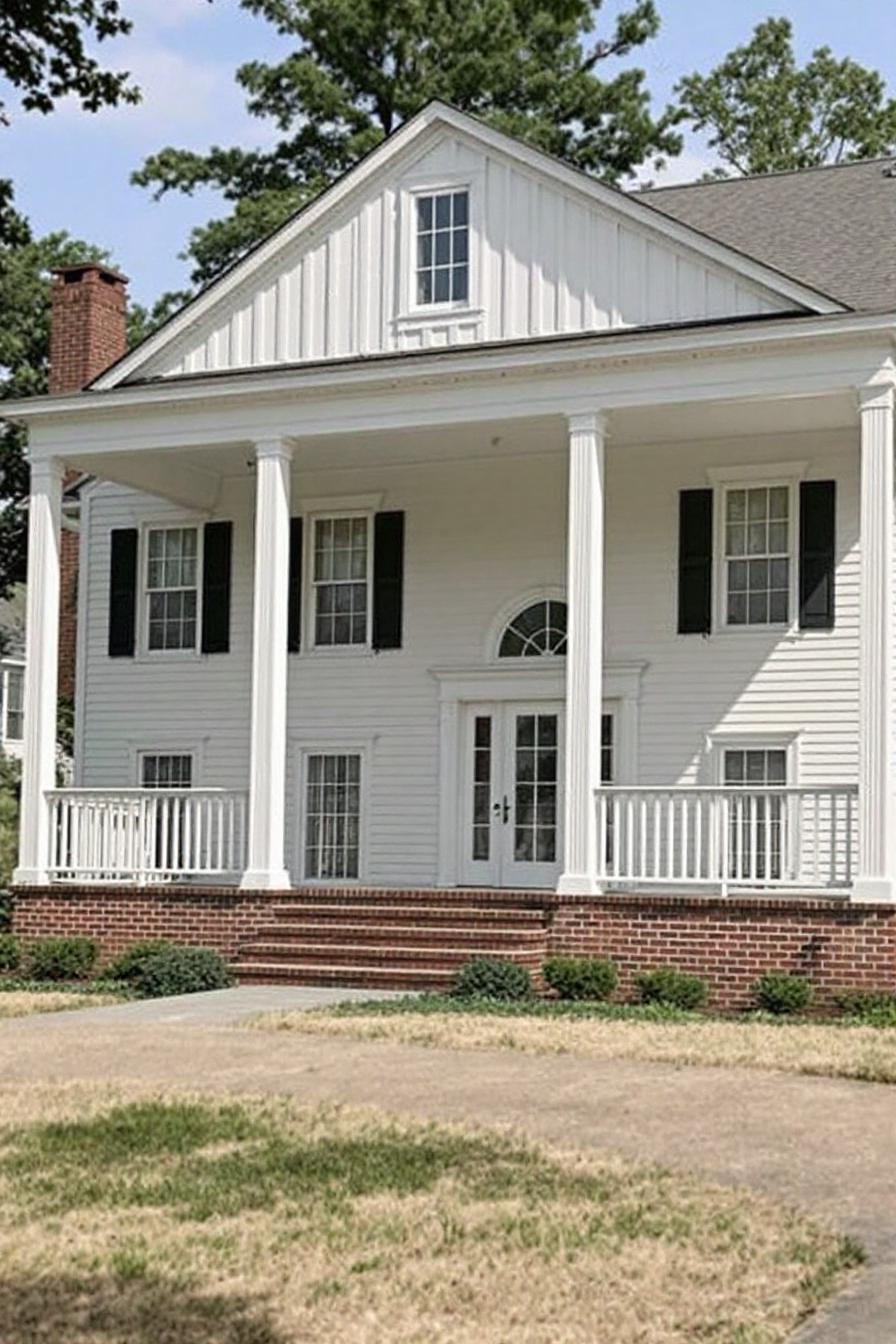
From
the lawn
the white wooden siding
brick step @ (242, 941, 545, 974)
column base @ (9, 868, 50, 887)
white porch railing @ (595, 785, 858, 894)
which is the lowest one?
the lawn

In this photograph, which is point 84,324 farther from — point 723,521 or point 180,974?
point 180,974

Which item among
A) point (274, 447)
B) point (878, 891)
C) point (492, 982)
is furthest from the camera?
point (274, 447)

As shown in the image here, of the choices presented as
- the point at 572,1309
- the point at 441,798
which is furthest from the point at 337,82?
the point at 572,1309

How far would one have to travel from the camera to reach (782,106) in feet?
128

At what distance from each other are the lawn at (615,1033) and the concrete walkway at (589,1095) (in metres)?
0.32

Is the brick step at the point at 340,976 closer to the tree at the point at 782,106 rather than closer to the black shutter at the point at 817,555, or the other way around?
the black shutter at the point at 817,555

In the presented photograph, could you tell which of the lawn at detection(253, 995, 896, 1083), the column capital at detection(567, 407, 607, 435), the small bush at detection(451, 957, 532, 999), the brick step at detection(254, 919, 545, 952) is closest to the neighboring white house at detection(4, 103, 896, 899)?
the column capital at detection(567, 407, 607, 435)

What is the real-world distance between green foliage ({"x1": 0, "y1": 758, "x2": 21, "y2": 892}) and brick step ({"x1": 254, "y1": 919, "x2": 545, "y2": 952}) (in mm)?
5104

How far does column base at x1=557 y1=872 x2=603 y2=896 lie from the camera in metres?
17.6

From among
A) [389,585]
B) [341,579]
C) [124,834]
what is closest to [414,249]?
[389,585]

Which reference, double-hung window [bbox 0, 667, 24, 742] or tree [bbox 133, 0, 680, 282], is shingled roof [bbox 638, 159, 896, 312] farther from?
double-hung window [bbox 0, 667, 24, 742]

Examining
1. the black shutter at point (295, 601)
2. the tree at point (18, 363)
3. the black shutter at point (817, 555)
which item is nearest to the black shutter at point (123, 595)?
the black shutter at point (295, 601)

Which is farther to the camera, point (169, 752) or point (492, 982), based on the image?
point (169, 752)

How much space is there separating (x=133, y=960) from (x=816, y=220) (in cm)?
1039
